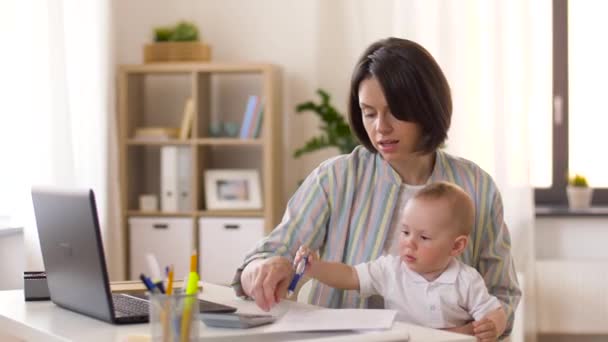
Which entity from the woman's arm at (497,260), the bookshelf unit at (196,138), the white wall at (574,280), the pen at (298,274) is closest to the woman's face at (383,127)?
the woman's arm at (497,260)

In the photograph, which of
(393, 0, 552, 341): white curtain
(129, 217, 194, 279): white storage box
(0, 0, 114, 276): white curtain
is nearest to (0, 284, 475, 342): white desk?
(0, 0, 114, 276): white curtain

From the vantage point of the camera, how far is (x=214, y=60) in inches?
200

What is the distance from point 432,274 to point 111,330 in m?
0.68

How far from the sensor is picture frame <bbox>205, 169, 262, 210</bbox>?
4801mm

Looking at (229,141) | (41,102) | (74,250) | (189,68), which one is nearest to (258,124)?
(229,141)

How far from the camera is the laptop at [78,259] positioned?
6.15 ft

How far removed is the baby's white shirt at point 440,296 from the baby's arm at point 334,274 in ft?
0.23

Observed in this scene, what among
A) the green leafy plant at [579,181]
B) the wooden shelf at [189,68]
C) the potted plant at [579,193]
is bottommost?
the potted plant at [579,193]

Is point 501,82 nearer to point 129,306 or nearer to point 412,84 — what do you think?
point 412,84

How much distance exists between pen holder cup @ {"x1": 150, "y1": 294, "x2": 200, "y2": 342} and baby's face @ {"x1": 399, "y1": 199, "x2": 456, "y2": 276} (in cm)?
71

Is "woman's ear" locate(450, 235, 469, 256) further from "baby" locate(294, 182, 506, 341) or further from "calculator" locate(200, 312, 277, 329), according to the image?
"calculator" locate(200, 312, 277, 329)

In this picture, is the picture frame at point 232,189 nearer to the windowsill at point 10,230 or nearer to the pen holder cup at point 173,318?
the windowsill at point 10,230

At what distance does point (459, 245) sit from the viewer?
2111 mm

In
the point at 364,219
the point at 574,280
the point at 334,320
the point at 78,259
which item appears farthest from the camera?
the point at 574,280
